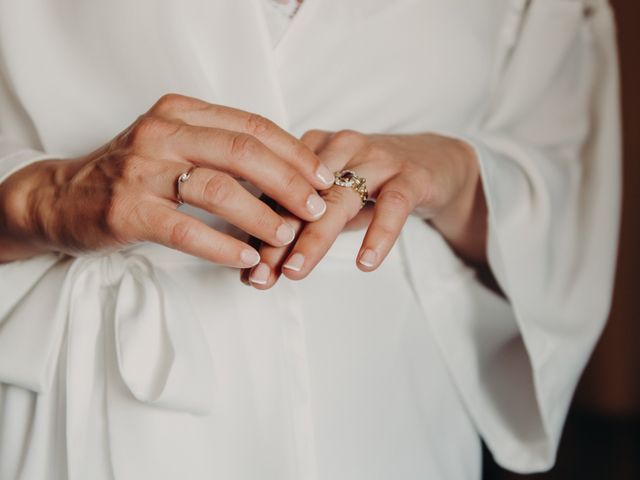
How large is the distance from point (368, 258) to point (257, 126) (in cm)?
14

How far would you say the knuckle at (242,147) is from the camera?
0.56 m

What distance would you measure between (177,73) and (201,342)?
10.4 inches

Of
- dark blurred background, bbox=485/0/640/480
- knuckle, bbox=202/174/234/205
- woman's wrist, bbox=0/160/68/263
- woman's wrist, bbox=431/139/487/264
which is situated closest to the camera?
knuckle, bbox=202/174/234/205

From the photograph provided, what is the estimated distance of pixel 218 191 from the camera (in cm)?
55

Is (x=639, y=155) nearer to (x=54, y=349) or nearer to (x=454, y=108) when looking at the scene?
(x=454, y=108)

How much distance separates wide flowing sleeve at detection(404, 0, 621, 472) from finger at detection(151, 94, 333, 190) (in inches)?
9.9

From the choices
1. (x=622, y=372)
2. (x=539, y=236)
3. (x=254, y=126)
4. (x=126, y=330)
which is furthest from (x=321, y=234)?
(x=622, y=372)

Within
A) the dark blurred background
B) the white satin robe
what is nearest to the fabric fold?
the white satin robe

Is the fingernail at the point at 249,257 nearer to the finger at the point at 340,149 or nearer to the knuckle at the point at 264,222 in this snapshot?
the knuckle at the point at 264,222

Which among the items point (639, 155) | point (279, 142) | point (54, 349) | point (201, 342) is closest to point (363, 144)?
point (279, 142)

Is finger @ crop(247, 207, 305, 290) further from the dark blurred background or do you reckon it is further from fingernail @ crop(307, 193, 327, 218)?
the dark blurred background

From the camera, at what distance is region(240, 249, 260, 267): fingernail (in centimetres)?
56

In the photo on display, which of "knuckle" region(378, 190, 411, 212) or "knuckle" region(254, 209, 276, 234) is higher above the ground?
"knuckle" region(254, 209, 276, 234)

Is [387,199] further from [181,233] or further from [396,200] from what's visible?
[181,233]
